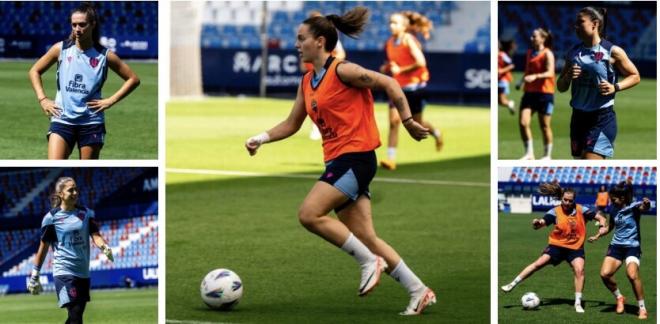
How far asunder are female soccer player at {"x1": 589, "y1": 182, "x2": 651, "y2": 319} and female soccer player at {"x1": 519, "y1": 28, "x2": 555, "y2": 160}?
6427 millimetres

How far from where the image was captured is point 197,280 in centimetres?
1130

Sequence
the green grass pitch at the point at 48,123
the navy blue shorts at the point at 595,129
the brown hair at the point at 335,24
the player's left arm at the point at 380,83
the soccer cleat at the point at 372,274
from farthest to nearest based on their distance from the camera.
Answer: the green grass pitch at the point at 48,123 → the navy blue shorts at the point at 595,129 → the brown hair at the point at 335,24 → the soccer cleat at the point at 372,274 → the player's left arm at the point at 380,83

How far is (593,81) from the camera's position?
1026 cm

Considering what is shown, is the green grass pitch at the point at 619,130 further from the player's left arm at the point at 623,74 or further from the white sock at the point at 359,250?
the white sock at the point at 359,250

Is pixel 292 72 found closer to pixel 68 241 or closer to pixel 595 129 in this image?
pixel 595 129

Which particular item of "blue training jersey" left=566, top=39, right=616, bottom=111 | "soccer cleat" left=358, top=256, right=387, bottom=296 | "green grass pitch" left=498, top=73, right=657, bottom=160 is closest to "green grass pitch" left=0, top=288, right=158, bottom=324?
"soccer cleat" left=358, top=256, right=387, bottom=296

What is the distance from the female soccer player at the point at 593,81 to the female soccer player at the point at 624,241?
94cm

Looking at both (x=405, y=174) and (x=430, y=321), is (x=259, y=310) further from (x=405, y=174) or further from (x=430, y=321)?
(x=405, y=174)

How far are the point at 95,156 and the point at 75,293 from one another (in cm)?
122

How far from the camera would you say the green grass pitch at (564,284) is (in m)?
9.41

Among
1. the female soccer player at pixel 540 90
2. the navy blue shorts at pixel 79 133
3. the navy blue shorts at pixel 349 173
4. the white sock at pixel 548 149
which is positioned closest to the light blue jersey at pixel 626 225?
the navy blue shorts at pixel 349 173

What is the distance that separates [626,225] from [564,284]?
3.66ft

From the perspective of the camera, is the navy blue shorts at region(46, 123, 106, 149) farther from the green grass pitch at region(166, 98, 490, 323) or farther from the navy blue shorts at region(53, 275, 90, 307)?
the green grass pitch at region(166, 98, 490, 323)

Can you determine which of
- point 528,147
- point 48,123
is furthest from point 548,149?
point 48,123
